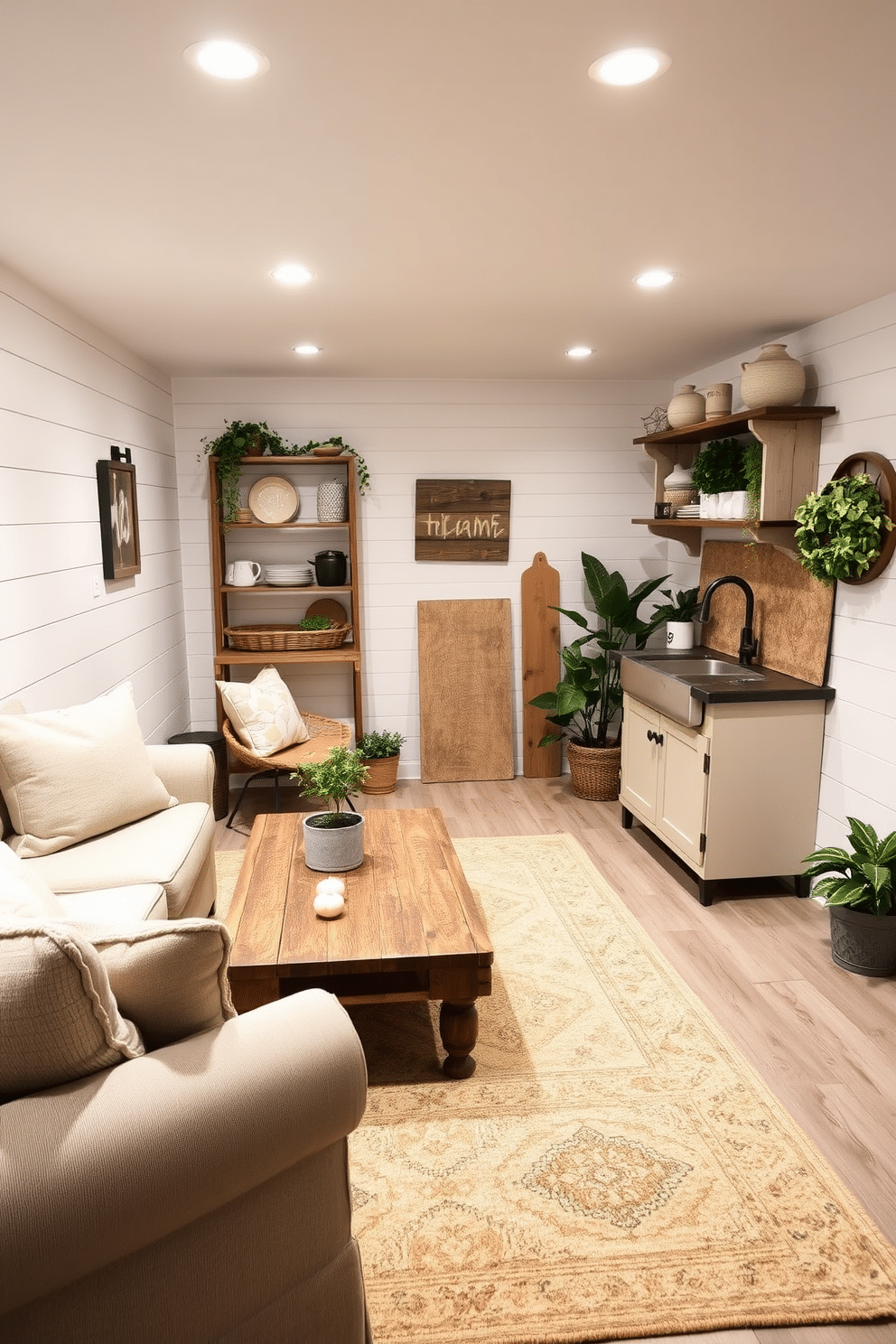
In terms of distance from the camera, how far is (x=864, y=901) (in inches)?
119

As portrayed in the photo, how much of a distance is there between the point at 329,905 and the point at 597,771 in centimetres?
276

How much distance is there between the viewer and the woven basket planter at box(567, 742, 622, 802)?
16.5 ft

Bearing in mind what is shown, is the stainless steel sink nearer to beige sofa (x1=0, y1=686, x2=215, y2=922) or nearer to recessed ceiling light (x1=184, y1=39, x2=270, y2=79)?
beige sofa (x1=0, y1=686, x2=215, y2=922)

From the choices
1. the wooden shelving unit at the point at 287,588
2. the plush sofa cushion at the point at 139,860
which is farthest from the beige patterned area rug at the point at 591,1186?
the wooden shelving unit at the point at 287,588

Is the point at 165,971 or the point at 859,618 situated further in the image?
the point at 859,618

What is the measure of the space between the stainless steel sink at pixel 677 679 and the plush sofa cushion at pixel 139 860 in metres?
1.93

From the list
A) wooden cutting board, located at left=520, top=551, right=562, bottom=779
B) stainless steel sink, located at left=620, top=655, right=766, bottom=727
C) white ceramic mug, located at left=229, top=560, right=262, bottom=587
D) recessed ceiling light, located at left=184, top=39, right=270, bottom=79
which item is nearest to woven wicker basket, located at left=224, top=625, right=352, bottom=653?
white ceramic mug, located at left=229, top=560, right=262, bottom=587

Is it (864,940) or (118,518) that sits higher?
(118,518)

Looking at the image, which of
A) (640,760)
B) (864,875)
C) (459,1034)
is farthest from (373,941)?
(640,760)

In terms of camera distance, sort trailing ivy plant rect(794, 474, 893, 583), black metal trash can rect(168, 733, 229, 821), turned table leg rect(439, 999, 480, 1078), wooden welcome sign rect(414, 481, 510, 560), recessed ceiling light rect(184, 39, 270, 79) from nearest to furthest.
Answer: recessed ceiling light rect(184, 39, 270, 79) < turned table leg rect(439, 999, 480, 1078) < trailing ivy plant rect(794, 474, 893, 583) < black metal trash can rect(168, 733, 229, 821) < wooden welcome sign rect(414, 481, 510, 560)

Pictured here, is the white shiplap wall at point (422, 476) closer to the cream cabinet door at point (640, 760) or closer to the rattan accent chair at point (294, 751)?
the rattan accent chair at point (294, 751)

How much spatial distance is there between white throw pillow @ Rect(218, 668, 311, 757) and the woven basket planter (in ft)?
5.27

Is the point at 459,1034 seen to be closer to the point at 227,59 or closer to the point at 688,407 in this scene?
the point at 227,59

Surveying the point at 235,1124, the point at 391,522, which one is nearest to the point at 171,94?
the point at 235,1124
